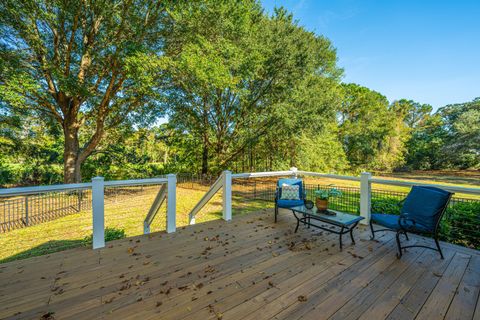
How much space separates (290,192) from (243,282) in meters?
2.25

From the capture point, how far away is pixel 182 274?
2.26 metres

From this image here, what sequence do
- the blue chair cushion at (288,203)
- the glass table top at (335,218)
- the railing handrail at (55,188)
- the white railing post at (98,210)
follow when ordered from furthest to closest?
the blue chair cushion at (288,203), the glass table top at (335,218), the white railing post at (98,210), the railing handrail at (55,188)

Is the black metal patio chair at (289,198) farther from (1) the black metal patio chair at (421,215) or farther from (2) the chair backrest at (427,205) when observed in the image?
(2) the chair backrest at (427,205)

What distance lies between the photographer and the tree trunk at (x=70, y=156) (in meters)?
8.53

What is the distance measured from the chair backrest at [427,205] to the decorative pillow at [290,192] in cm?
165

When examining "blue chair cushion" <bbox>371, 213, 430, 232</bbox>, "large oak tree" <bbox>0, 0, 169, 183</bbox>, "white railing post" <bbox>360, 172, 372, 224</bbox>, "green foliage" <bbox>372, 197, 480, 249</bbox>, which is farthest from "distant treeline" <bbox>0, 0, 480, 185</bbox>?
"green foliage" <bbox>372, 197, 480, 249</bbox>

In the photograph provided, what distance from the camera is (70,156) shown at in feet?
28.4

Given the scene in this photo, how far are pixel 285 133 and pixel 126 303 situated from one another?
10.1 m

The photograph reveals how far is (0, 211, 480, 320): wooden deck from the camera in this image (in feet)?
5.57

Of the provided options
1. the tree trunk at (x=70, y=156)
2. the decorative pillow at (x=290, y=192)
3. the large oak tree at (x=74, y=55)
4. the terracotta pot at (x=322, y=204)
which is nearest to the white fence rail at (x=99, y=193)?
the decorative pillow at (x=290, y=192)

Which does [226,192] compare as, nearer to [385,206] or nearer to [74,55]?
[385,206]

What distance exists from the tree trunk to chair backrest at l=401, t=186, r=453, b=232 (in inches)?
436

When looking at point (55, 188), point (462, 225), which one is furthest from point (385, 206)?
point (55, 188)

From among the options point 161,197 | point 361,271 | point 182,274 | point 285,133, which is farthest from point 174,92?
point 361,271
